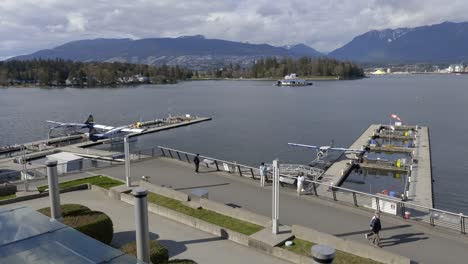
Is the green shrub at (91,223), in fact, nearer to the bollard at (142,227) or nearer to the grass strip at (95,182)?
the bollard at (142,227)

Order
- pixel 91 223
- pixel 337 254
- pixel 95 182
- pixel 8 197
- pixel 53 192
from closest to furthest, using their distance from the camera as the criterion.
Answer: pixel 337 254 < pixel 91 223 < pixel 53 192 < pixel 8 197 < pixel 95 182

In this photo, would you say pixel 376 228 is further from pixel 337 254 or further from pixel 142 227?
pixel 142 227

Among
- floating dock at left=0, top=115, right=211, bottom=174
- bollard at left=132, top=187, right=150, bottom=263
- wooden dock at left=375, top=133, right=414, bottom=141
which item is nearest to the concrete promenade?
bollard at left=132, top=187, right=150, bottom=263

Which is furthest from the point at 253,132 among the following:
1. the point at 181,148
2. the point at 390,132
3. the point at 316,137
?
the point at 390,132

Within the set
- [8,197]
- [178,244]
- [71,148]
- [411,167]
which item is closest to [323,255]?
[178,244]

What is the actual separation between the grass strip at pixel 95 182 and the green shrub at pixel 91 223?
625cm

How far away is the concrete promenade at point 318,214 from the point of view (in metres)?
13.1

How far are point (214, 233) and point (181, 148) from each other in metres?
39.4

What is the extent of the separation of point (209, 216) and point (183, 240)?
1.70 m

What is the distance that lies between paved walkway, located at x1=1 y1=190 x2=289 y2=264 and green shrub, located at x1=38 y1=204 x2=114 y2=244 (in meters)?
0.84

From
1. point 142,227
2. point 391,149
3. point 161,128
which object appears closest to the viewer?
point 142,227

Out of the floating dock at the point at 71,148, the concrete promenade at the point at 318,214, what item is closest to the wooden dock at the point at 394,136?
the floating dock at the point at 71,148

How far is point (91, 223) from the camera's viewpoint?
12.3 meters

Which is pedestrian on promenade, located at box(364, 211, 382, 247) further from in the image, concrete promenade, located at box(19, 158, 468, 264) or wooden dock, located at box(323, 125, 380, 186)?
wooden dock, located at box(323, 125, 380, 186)
